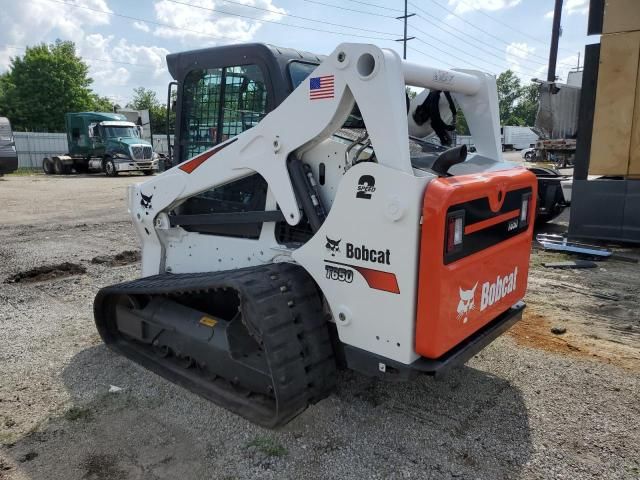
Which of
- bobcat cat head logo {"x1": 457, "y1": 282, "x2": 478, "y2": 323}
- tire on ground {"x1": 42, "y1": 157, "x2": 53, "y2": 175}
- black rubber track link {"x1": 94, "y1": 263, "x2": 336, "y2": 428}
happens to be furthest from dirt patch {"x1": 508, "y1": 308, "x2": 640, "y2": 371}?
tire on ground {"x1": 42, "y1": 157, "x2": 53, "y2": 175}

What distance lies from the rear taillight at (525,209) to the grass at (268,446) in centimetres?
207

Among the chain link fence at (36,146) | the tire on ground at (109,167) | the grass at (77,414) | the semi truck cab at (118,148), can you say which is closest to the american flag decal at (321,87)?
the grass at (77,414)

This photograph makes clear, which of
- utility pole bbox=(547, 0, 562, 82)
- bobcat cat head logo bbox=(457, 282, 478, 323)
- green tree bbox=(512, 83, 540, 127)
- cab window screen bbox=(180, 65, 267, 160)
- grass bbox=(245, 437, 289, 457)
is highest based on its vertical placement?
green tree bbox=(512, 83, 540, 127)

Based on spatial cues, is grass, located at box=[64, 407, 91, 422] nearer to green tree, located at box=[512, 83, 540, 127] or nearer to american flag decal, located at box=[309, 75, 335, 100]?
american flag decal, located at box=[309, 75, 335, 100]

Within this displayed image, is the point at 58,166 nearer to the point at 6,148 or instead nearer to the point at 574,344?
the point at 6,148

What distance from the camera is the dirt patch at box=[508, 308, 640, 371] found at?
3803 millimetres

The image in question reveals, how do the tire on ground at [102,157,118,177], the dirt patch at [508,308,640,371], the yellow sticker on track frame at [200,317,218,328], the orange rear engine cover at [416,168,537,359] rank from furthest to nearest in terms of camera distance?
the tire on ground at [102,157,118,177]
the dirt patch at [508,308,640,371]
the yellow sticker on track frame at [200,317,218,328]
the orange rear engine cover at [416,168,537,359]

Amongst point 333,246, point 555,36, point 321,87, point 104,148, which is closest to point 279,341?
point 333,246

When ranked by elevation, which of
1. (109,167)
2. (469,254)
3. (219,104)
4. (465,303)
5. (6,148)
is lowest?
(109,167)

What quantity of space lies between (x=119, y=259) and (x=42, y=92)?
145ft

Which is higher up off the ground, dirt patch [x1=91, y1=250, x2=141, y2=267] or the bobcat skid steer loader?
the bobcat skid steer loader

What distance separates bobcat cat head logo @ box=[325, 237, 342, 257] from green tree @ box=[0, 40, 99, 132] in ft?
155

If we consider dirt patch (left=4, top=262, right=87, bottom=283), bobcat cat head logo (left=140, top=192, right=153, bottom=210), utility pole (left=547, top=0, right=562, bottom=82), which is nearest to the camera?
bobcat cat head logo (left=140, top=192, right=153, bottom=210)

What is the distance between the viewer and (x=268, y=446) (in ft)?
9.13
